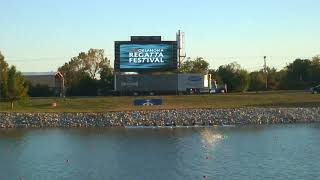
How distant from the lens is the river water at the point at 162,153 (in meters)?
40.5

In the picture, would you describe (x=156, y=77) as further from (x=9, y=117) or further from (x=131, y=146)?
(x=131, y=146)

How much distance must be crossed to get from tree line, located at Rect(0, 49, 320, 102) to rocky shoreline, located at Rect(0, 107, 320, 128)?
40.1 ft

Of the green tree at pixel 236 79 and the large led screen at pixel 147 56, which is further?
the green tree at pixel 236 79

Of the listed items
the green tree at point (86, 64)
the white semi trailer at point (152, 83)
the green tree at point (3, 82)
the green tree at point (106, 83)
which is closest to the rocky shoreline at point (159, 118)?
the green tree at point (3, 82)


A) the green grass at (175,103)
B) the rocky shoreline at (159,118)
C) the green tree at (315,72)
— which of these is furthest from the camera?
the green tree at (315,72)

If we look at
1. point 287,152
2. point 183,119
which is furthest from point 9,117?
point 287,152

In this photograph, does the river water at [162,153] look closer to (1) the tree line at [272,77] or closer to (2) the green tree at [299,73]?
(1) the tree line at [272,77]

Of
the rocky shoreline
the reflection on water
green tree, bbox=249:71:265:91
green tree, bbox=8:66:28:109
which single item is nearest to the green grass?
green tree, bbox=8:66:28:109

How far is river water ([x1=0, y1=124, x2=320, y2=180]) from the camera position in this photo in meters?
40.5

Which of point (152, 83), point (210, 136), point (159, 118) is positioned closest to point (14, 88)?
point (159, 118)

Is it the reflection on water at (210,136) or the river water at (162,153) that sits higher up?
the reflection on water at (210,136)

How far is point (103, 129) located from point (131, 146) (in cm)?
1787

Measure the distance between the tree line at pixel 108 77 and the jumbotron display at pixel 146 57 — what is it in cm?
625

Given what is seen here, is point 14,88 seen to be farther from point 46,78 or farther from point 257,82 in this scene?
point 257,82
